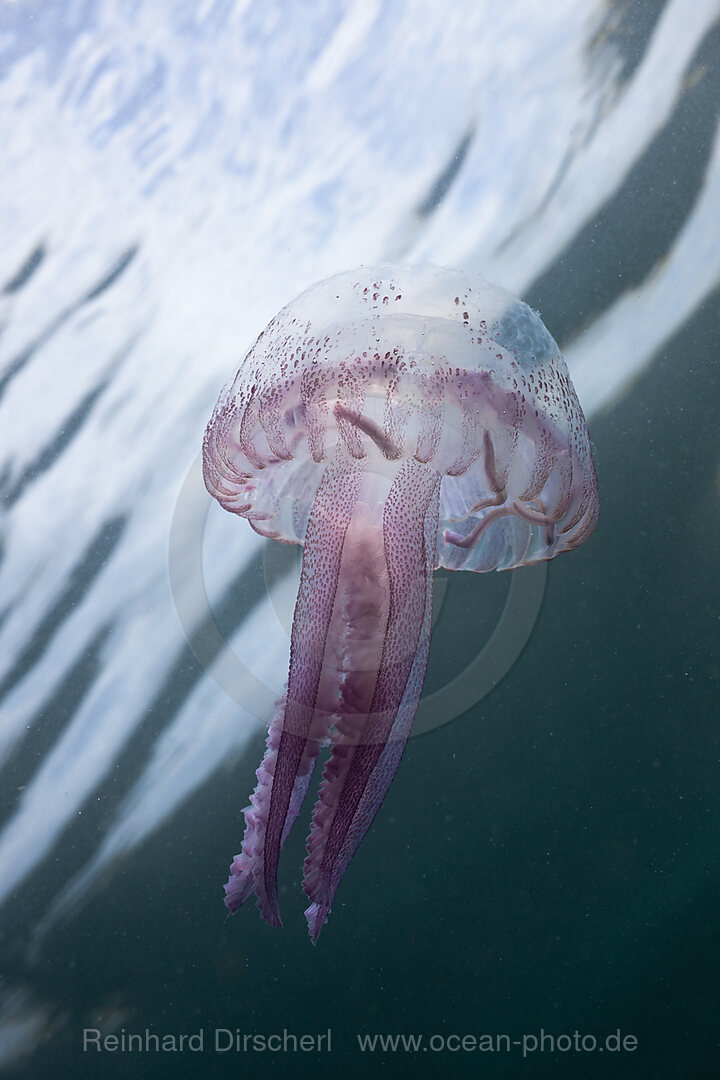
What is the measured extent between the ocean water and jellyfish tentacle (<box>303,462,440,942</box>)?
159 cm

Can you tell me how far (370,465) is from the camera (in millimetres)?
1812

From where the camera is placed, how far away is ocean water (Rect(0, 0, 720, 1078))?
3.07 meters

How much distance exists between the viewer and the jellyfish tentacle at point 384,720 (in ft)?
5.32

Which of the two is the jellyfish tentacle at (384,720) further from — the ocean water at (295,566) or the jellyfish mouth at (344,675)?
the ocean water at (295,566)

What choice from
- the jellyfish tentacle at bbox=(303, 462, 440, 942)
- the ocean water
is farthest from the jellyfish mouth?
the ocean water

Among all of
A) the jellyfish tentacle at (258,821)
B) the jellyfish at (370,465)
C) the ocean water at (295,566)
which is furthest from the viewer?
the ocean water at (295,566)

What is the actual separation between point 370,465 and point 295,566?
65.1 inches

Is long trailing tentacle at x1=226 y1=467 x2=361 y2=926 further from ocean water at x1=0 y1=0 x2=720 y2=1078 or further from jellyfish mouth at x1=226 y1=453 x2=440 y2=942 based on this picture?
ocean water at x1=0 y1=0 x2=720 y2=1078

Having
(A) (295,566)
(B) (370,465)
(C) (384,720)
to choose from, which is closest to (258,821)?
(C) (384,720)

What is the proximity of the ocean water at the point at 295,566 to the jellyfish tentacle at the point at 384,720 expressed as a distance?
159 cm

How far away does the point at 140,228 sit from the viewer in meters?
3.16

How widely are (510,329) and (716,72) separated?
2563 millimetres

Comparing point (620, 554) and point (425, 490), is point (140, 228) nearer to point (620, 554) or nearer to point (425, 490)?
point (425, 490)

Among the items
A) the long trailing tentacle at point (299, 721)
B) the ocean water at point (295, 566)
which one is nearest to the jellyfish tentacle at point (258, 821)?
the long trailing tentacle at point (299, 721)
